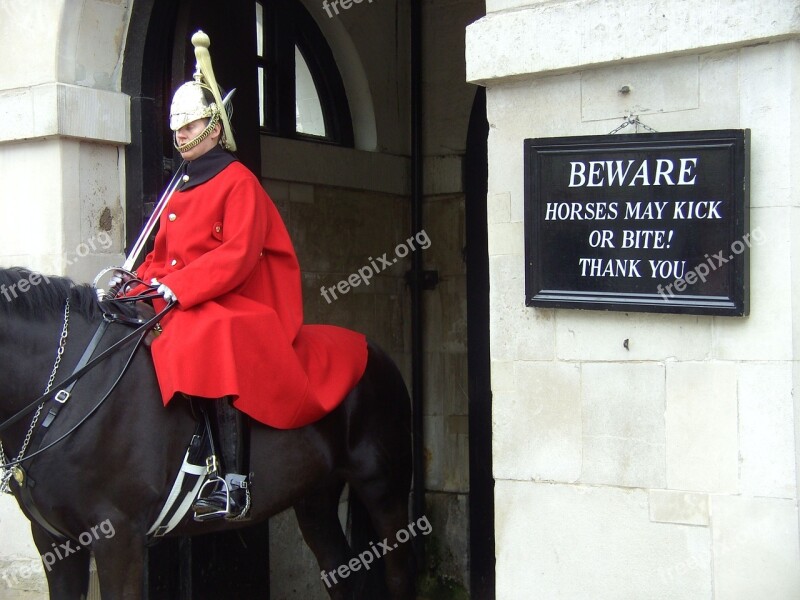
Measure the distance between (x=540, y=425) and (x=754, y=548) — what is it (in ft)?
2.85

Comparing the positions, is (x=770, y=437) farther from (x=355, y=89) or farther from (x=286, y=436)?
(x=355, y=89)

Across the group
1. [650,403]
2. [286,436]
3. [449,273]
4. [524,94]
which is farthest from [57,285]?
[449,273]

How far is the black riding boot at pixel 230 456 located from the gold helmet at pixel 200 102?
1062 millimetres

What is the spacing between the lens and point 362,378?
4832 mm

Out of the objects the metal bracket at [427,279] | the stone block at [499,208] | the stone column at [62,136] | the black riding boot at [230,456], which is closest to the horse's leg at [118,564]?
the black riding boot at [230,456]

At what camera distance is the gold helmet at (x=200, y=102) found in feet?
13.8

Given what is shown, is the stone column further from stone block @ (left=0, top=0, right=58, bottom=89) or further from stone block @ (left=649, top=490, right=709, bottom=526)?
stone block @ (left=649, top=490, right=709, bottom=526)

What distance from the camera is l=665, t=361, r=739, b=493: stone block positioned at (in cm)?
365

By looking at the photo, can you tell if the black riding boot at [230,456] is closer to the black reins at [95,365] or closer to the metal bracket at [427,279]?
the black reins at [95,365]

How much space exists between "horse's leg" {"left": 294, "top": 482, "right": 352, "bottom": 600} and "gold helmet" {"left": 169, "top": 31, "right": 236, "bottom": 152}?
5.86 feet

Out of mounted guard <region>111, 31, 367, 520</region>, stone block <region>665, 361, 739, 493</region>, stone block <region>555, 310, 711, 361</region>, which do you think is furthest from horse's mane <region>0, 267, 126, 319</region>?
stone block <region>665, 361, 739, 493</region>

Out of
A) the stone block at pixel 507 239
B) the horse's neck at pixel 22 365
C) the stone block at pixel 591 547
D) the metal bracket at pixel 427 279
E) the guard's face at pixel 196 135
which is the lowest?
the stone block at pixel 591 547

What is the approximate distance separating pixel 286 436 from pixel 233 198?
988 millimetres

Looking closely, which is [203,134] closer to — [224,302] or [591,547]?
[224,302]
